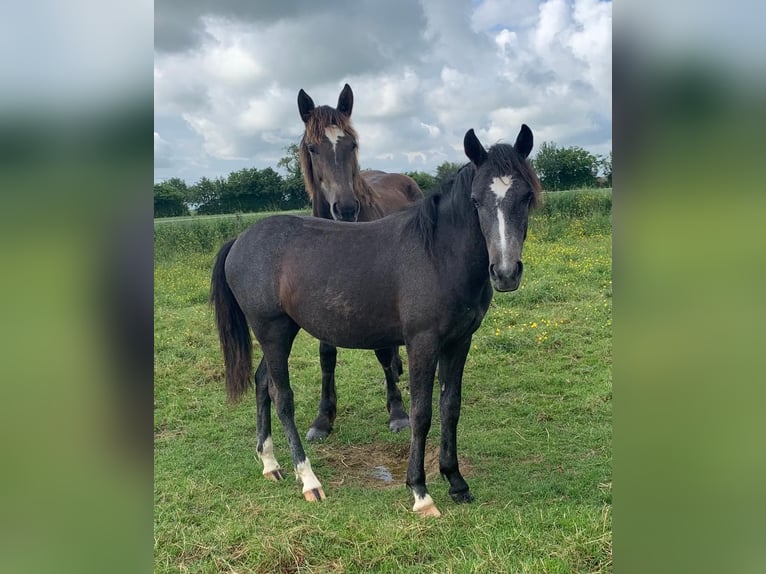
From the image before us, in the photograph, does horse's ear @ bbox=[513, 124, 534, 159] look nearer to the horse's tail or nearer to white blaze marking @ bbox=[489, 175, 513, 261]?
white blaze marking @ bbox=[489, 175, 513, 261]

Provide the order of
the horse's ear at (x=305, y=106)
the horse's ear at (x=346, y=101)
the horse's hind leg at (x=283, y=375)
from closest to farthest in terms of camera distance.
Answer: the horse's hind leg at (x=283, y=375), the horse's ear at (x=305, y=106), the horse's ear at (x=346, y=101)

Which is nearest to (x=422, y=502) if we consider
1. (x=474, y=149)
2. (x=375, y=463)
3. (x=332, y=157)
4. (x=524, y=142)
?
(x=375, y=463)

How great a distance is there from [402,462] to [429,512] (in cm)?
101

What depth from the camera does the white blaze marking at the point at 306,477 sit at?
3.67m

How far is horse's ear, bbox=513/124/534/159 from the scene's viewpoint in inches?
116

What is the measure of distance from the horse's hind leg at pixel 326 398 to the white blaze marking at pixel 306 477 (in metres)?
1.01

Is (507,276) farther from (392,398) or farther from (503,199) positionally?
(392,398)

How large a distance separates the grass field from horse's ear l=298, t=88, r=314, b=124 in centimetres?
293

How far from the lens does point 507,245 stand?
8.91ft

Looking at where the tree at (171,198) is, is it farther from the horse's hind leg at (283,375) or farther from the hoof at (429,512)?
the hoof at (429,512)

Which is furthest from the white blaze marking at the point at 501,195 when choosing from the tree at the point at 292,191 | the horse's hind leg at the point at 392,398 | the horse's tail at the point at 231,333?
the tree at the point at 292,191

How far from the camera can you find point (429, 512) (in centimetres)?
326
